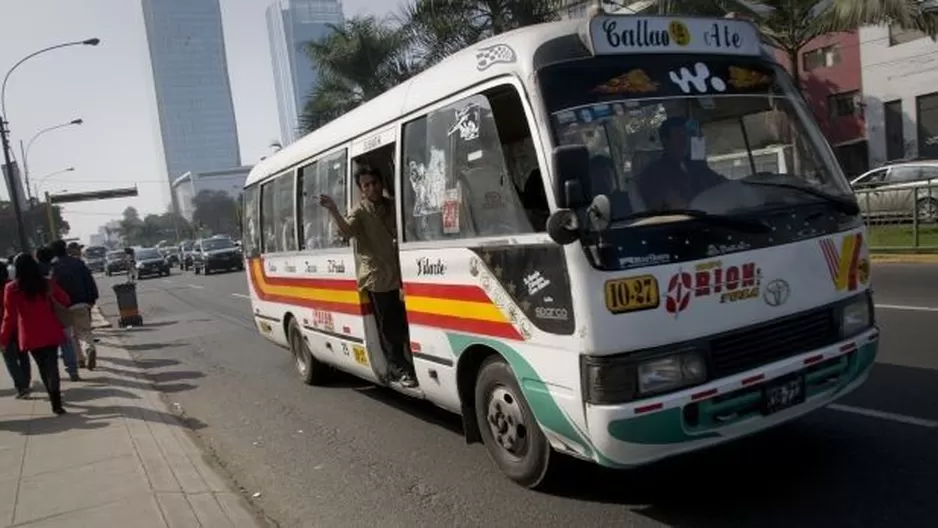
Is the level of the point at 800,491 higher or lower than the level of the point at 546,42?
lower

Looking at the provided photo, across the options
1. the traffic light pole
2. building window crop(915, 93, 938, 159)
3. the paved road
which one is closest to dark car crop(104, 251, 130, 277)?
the traffic light pole

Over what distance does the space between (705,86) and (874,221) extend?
13663 mm

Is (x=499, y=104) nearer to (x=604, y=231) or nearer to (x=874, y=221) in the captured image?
(x=604, y=231)

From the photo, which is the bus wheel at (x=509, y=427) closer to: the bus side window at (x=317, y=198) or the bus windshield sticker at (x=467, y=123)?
the bus windshield sticker at (x=467, y=123)

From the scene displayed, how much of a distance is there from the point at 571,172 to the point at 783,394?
5.52 ft

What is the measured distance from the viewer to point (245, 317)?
1802cm

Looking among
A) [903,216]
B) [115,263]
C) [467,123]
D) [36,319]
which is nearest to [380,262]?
[467,123]

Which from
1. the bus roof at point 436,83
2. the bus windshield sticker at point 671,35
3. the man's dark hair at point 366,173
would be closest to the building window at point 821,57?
the bus roof at point 436,83

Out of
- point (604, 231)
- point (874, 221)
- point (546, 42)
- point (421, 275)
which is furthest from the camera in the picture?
point (874, 221)

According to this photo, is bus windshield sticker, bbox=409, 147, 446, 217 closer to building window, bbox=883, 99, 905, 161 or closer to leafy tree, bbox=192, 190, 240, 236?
building window, bbox=883, 99, 905, 161

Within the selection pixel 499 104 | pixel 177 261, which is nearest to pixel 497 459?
pixel 499 104

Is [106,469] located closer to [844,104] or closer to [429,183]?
[429,183]

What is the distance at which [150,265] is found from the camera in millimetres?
46344

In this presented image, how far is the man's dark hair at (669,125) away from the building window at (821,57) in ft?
106
